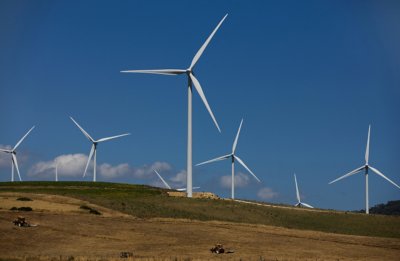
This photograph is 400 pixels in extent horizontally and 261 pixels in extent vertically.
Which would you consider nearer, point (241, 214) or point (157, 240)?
point (157, 240)

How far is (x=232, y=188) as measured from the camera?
143 meters

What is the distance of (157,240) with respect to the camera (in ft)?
216

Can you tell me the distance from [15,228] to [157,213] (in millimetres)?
24114

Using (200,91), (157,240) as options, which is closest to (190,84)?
(200,91)

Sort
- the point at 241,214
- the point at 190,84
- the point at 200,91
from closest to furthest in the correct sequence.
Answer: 1. the point at 241,214
2. the point at 200,91
3. the point at 190,84

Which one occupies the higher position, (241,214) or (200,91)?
(200,91)

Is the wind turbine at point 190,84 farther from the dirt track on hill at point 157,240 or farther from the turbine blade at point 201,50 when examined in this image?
the dirt track on hill at point 157,240

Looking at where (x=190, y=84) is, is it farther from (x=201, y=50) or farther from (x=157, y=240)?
(x=157, y=240)

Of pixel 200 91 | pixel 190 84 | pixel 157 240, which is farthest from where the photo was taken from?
pixel 190 84

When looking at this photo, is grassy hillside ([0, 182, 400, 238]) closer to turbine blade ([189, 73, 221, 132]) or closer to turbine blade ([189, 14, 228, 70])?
turbine blade ([189, 73, 221, 132])

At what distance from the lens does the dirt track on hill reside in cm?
5775

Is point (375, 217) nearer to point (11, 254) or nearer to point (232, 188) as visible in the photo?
point (232, 188)

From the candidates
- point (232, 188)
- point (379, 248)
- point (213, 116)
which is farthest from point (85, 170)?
point (379, 248)

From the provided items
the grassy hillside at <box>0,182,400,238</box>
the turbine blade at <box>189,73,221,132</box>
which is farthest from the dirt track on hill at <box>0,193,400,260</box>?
the turbine blade at <box>189,73,221,132</box>
